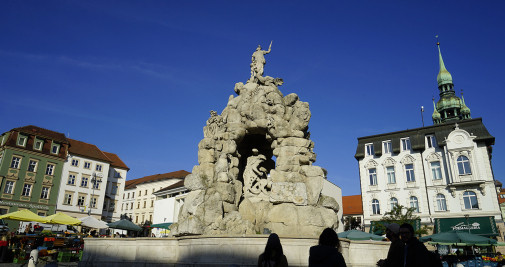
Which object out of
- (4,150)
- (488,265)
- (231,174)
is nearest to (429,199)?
(488,265)

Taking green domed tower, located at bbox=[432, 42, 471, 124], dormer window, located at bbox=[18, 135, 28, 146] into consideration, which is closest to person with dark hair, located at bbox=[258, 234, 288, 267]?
dormer window, located at bbox=[18, 135, 28, 146]

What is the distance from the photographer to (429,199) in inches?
1400

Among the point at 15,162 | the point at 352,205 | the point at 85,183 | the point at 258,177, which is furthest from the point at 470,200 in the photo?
the point at 15,162

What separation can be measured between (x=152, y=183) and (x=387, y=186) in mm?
40095

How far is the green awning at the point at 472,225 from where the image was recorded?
31.2 m

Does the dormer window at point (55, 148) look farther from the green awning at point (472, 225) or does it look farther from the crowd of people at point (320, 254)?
the crowd of people at point (320, 254)

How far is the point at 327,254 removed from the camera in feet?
11.8

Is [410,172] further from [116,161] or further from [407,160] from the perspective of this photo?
[116,161]

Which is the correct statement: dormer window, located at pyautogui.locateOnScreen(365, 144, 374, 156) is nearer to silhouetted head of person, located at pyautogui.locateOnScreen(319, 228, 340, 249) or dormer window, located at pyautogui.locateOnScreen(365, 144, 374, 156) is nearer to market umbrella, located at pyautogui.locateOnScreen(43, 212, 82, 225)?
market umbrella, located at pyautogui.locateOnScreen(43, 212, 82, 225)

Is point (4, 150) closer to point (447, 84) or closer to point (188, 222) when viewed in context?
point (188, 222)

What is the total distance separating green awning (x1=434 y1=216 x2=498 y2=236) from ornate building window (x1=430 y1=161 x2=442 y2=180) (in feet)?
14.9

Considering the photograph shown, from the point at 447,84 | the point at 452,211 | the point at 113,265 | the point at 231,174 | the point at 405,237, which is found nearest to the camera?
the point at 405,237

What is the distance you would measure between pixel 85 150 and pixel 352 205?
139 feet

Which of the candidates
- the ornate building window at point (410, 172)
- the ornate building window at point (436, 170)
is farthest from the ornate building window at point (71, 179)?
the ornate building window at point (436, 170)
